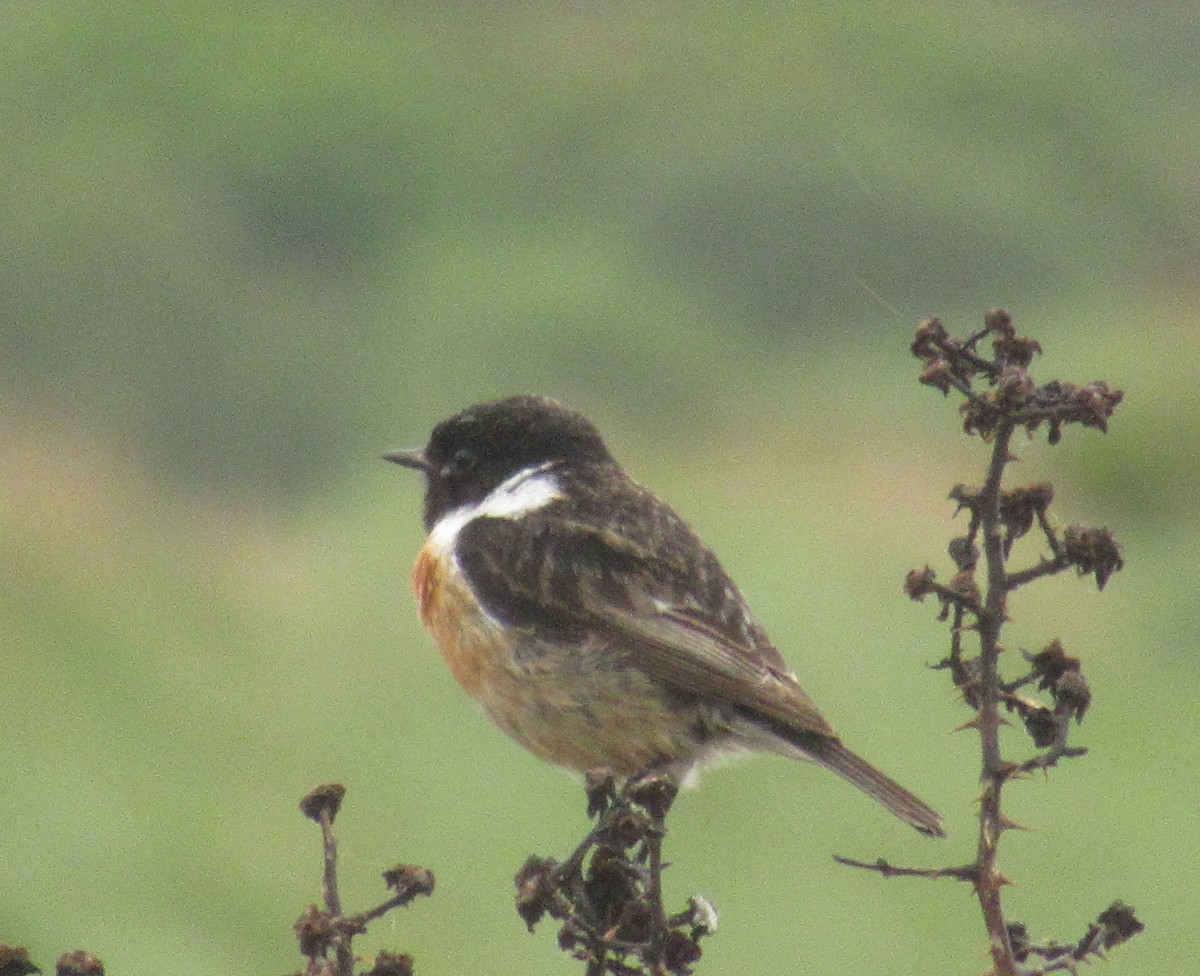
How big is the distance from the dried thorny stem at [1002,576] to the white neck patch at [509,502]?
2.15 m

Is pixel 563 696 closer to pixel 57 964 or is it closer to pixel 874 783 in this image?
pixel 874 783

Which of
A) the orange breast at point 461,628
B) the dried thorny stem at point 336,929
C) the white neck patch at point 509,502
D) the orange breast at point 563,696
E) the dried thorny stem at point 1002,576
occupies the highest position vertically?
the white neck patch at point 509,502

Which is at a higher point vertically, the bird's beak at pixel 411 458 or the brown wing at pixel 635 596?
the bird's beak at pixel 411 458

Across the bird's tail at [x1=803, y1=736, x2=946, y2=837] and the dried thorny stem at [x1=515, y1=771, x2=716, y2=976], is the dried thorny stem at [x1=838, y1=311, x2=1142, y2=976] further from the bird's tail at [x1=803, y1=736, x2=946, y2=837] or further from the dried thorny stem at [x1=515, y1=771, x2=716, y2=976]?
the bird's tail at [x1=803, y1=736, x2=946, y2=837]

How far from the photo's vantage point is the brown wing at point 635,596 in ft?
16.8

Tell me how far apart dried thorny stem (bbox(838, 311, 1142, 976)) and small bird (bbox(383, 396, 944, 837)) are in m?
1.41

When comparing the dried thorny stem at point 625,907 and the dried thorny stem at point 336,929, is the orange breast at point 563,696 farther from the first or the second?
the dried thorny stem at point 336,929

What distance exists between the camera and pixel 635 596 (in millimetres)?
5305

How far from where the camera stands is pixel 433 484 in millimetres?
5879

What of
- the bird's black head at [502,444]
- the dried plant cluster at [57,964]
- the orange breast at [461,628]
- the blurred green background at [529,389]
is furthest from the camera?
the blurred green background at [529,389]

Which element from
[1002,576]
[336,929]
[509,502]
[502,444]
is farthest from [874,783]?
[336,929]

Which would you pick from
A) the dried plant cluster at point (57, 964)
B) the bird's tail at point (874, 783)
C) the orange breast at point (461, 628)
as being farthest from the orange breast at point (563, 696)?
the dried plant cluster at point (57, 964)

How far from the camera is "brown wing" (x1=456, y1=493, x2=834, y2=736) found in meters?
5.13

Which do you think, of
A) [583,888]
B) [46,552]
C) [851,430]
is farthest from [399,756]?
[583,888]
